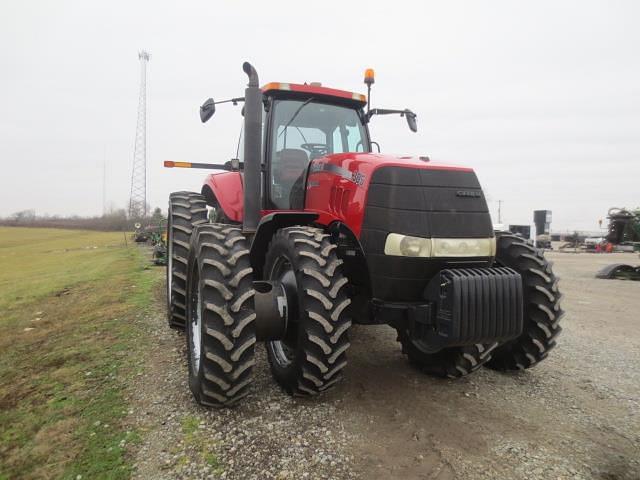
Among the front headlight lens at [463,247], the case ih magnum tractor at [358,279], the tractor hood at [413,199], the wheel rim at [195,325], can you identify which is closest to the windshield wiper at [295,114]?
the case ih magnum tractor at [358,279]

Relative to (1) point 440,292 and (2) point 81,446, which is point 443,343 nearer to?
(1) point 440,292

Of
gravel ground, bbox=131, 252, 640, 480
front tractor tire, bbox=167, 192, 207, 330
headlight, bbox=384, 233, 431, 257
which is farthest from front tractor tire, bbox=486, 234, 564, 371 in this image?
front tractor tire, bbox=167, 192, 207, 330

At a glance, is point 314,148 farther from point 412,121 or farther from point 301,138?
point 412,121

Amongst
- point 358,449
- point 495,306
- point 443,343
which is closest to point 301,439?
point 358,449

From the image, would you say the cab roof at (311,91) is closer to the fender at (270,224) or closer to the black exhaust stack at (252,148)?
the black exhaust stack at (252,148)

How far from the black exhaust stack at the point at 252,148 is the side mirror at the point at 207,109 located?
3.51ft

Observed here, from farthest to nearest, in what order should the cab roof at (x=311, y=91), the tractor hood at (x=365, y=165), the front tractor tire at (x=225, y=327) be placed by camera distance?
the cab roof at (x=311, y=91) < the tractor hood at (x=365, y=165) < the front tractor tire at (x=225, y=327)

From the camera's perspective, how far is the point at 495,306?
10.2 feet

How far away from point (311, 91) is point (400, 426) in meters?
3.27

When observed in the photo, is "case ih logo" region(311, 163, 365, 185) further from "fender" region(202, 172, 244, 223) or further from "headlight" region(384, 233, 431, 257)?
"fender" region(202, 172, 244, 223)

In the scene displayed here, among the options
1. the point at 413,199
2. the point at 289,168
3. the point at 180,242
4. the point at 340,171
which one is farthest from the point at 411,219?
the point at 180,242

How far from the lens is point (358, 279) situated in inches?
148

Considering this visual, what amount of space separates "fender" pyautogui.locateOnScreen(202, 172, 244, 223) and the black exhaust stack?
887 millimetres

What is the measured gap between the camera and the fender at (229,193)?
17.1 feet
